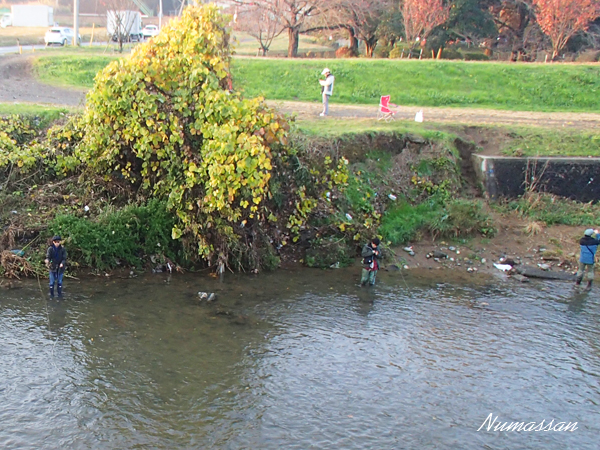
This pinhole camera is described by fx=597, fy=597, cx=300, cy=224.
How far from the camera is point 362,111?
67.7 ft

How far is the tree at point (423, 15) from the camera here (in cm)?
3278

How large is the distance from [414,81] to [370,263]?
48.8 feet

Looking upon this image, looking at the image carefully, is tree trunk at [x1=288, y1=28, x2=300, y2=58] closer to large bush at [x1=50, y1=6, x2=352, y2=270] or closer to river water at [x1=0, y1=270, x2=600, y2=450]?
large bush at [x1=50, y1=6, x2=352, y2=270]

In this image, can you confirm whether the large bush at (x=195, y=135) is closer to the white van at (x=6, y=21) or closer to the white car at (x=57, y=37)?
the white car at (x=57, y=37)

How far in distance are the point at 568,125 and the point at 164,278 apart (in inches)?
567

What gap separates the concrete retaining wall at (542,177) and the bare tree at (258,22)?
64.8ft

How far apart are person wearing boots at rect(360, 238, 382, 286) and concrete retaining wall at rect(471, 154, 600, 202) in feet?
19.5

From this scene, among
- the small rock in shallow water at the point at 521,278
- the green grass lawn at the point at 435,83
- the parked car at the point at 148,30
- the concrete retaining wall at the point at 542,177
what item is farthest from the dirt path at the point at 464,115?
the parked car at the point at 148,30

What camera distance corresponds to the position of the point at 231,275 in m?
12.4

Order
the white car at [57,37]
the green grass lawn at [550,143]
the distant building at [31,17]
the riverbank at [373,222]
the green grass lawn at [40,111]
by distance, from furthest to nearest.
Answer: the distant building at [31,17] → the white car at [57,37] → the green grass lawn at [550,143] → the green grass lawn at [40,111] → the riverbank at [373,222]

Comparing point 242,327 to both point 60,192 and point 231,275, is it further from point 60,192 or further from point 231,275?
point 60,192

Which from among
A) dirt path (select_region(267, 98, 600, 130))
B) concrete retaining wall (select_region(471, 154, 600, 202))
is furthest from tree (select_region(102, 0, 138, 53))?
concrete retaining wall (select_region(471, 154, 600, 202))

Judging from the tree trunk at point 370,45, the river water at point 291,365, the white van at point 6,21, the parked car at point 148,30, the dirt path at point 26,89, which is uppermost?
the white van at point 6,21

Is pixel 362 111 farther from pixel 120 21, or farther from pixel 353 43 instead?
pixel 353 43
